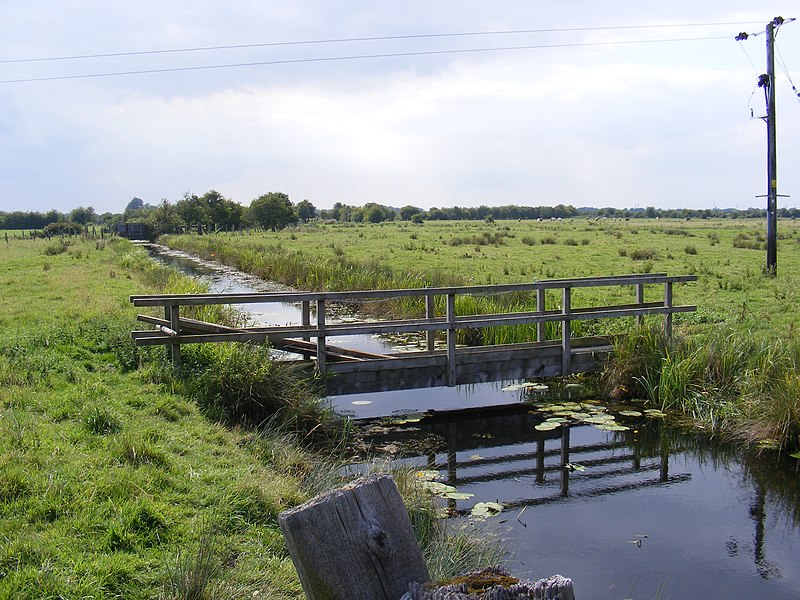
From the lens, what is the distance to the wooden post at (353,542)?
2.57 metres

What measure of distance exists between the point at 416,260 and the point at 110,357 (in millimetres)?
24818

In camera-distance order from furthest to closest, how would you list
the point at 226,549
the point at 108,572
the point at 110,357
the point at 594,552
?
the point at 110,357 → the point at 594,552 → the point at 226,549 → the point at 108,572

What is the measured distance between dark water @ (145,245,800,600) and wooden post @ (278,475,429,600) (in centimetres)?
432

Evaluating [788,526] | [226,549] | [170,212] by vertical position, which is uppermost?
[170,212]

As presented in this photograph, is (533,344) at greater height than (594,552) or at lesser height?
greater

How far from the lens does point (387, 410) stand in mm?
12523

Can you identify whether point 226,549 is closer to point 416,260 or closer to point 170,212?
point 416,260

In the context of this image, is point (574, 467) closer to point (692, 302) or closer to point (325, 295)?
point (325, 295)

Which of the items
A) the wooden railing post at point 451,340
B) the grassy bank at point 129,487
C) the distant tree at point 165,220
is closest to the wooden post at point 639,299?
the wooden railing post at point 451,340

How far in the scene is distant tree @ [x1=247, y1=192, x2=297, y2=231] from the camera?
116 meters

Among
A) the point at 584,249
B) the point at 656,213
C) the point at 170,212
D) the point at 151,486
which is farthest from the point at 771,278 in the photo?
the point at 656,213

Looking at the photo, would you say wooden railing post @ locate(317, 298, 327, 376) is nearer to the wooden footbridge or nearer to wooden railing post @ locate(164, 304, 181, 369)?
the wooden footbridge

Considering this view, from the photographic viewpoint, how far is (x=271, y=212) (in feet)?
381

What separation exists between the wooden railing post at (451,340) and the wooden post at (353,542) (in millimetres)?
9123
